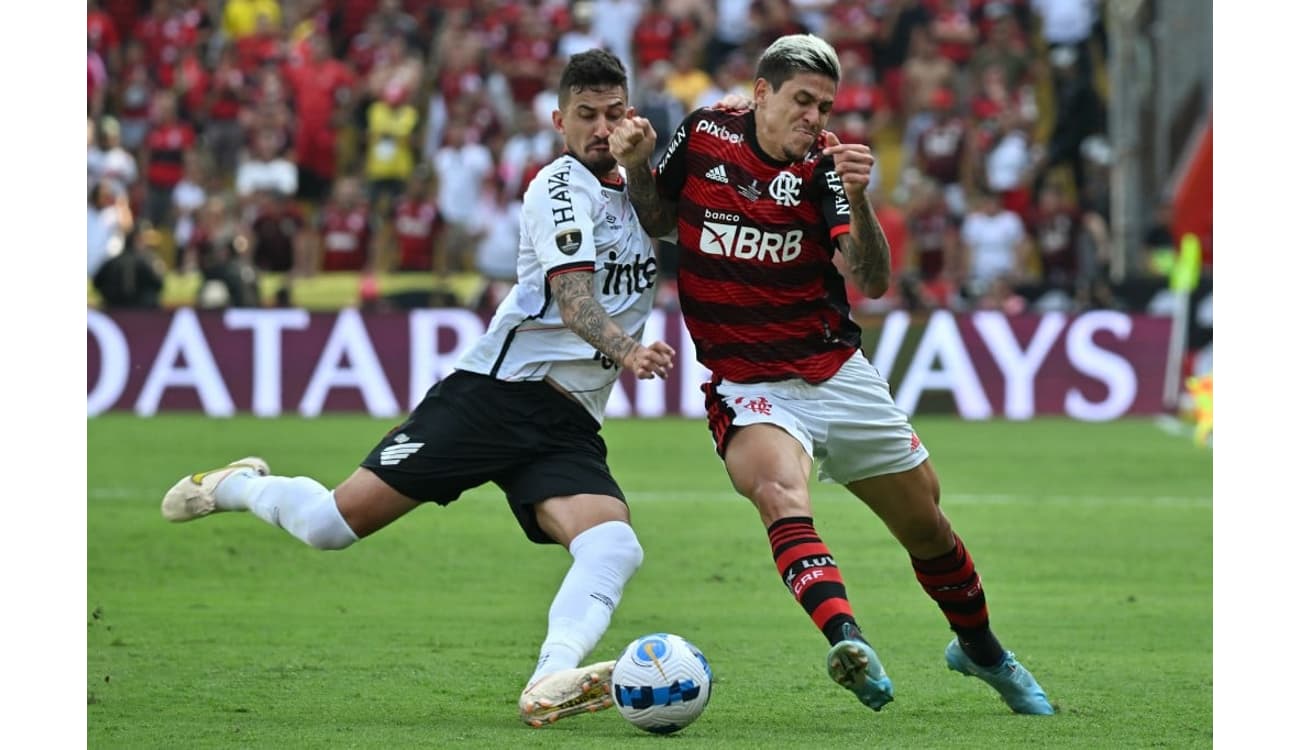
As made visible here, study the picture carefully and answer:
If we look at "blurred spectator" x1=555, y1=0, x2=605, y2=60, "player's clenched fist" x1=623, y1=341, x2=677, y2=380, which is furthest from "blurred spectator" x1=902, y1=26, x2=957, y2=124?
"player's clenched fist" x1=623, y1=341, x2=677, y2=380

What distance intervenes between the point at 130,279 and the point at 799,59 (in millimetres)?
14336

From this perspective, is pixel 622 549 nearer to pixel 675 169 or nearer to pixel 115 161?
pixel 675 169

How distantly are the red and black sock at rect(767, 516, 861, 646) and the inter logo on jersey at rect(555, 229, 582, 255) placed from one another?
1.11 m

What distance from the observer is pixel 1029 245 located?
72.0 feet

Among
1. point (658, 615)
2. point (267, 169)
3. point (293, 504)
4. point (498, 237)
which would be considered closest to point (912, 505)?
point (293, 504)

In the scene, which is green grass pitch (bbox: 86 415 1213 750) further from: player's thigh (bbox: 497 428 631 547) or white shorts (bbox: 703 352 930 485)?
white shorts (bbox: 703 352 930 485)

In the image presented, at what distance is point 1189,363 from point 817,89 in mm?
13071

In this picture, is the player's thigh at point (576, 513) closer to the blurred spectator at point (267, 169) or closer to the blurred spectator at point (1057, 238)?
the blurred spectator at point (1057, 238)

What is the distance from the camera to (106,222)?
20.7 meters

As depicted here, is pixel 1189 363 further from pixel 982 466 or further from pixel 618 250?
pixel 618 250

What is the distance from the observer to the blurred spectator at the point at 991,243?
21.4m

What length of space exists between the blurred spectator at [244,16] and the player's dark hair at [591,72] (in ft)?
63.2

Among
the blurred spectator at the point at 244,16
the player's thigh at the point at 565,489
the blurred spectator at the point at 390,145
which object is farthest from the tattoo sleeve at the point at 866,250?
the blurred spectator at the point at 244,16
